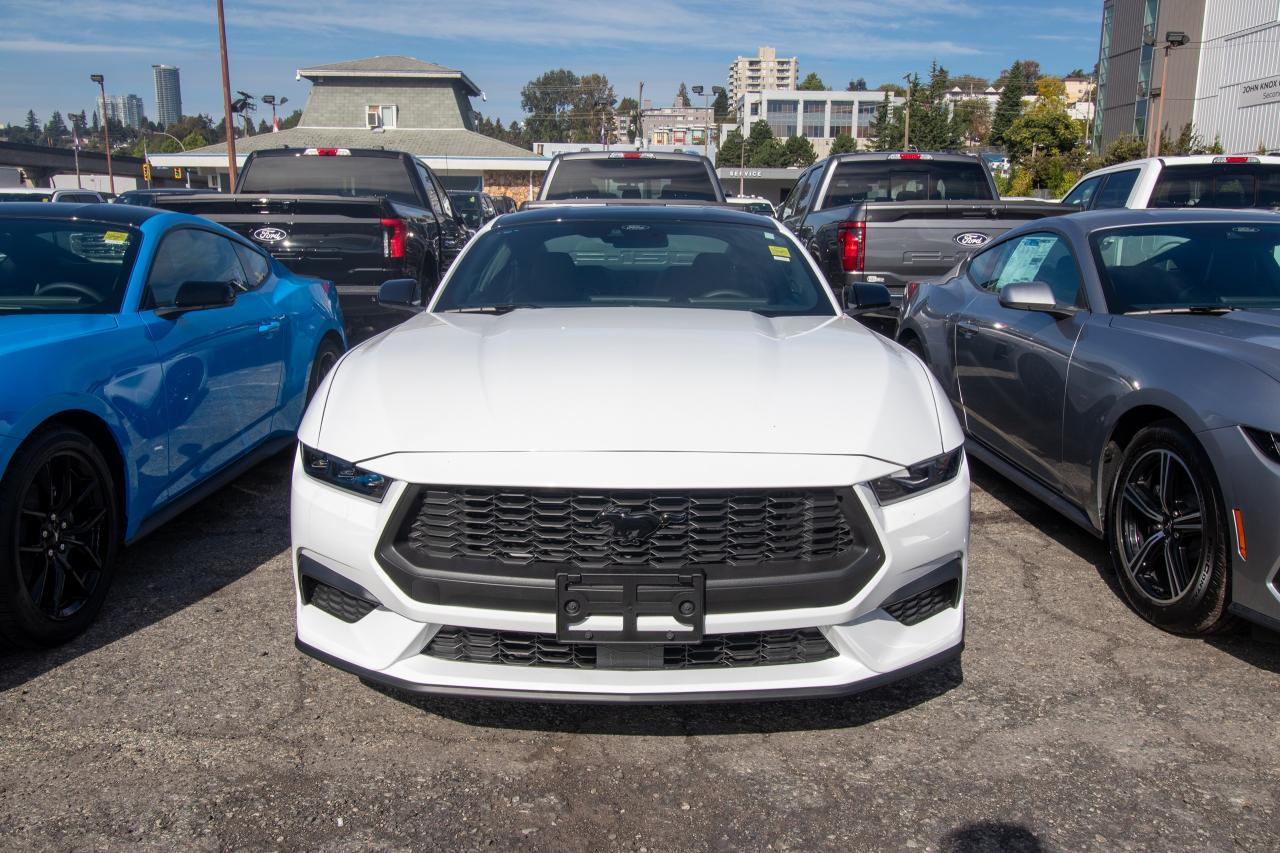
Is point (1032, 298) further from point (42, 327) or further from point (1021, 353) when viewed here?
point (42, 327)

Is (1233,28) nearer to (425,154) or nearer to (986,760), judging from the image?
(425,154)

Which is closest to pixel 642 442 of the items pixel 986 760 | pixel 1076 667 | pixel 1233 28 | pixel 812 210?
pixel 986 760

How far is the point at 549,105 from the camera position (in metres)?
130

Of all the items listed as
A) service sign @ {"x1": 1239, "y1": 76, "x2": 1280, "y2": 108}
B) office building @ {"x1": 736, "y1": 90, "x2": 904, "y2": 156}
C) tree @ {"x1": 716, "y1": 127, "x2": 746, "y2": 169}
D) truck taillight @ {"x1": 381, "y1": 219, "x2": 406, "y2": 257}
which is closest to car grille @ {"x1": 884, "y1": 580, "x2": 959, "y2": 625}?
truck taillight @ {"x1": 381, "y1": 219, "x2": 406, "y2": 257}

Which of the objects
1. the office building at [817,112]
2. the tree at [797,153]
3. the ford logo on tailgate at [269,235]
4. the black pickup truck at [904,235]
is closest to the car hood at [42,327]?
the ford logo on tailgate at [269,235]

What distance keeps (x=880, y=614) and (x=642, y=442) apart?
0.81 metres

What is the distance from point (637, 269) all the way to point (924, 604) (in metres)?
Answer: 2.14

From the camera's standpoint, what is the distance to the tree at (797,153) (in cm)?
10431

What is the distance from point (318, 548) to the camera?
2953 mm

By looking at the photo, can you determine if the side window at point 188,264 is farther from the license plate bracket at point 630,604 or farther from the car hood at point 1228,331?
the car hood at point 1228,331

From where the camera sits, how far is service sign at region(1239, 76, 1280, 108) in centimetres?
3896

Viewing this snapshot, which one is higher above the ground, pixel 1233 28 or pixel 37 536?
pixel 1233 28

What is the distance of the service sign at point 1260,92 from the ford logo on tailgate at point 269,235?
41480 mm

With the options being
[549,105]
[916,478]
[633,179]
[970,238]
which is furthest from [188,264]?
[549,105]
